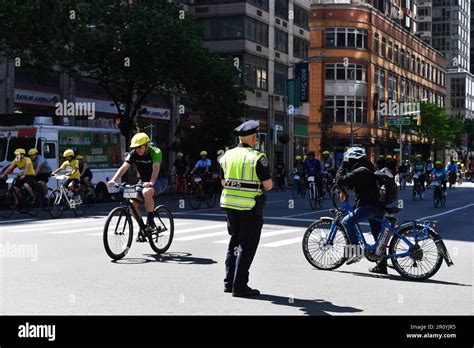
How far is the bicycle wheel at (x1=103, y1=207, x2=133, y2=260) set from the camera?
35.8 ft

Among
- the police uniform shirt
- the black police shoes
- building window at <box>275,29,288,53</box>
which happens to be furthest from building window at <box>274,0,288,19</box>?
the black police shoes

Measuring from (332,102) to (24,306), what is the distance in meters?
71.3

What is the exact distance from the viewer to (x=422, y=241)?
31.2ft

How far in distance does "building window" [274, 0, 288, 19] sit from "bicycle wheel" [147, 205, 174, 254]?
4992 centimetres

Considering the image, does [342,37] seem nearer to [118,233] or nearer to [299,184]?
[299,184]

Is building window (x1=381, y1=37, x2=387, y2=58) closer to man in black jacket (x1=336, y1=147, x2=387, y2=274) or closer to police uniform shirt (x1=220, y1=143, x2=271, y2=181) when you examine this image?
man in black jacket (x1=336, y1=147, x2=387, y2=274)

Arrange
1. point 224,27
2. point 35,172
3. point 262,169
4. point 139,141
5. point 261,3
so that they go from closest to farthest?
point 262,169
point 139,141
point 35,172
point 224,27
point 261,3

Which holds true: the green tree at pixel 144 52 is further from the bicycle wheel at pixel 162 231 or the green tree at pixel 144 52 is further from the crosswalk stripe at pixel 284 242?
the bicycle wheel at pixel 162 231

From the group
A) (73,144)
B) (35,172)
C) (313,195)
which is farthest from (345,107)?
(35,172)

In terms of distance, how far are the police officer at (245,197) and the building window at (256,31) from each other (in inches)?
1854

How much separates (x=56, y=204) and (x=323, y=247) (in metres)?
11.2

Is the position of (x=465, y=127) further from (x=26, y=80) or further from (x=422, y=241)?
(x=422, y=241)

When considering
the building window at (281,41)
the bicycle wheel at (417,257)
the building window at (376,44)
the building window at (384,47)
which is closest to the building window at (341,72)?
the building window at (376,44)

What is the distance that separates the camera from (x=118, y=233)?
11102 millimetres
